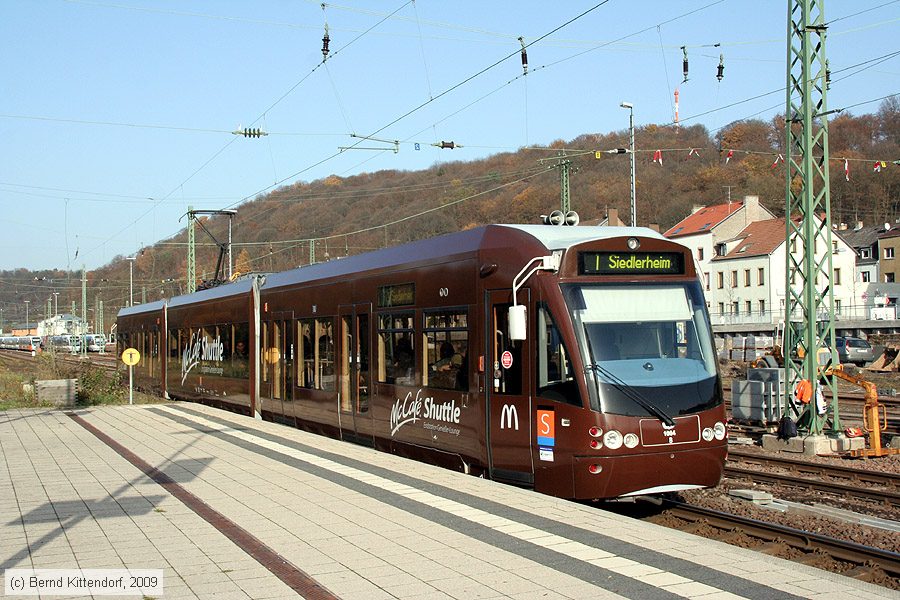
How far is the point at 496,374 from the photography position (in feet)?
35.8

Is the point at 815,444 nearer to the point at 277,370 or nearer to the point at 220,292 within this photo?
the point at 277,370

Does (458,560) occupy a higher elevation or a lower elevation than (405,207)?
lower

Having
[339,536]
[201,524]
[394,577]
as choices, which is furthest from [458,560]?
[201,524]

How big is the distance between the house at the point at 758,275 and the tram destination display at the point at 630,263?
57001mm

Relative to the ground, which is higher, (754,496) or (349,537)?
(349,537)

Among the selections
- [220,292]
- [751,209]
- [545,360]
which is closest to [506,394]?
[545,360]

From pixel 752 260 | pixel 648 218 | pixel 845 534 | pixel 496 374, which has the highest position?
pixel 648 218

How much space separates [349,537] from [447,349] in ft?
14.3

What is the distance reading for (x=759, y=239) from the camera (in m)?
70.1

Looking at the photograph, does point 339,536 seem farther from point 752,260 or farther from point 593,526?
point 752,260

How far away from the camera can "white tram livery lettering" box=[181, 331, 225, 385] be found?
24.0 metres

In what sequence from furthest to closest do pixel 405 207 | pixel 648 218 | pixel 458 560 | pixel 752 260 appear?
pixel 648 218
pixel 752 260
pixel 405 207
pixel 458 560

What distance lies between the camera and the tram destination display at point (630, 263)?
1024 centimetres

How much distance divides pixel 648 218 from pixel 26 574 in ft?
267
